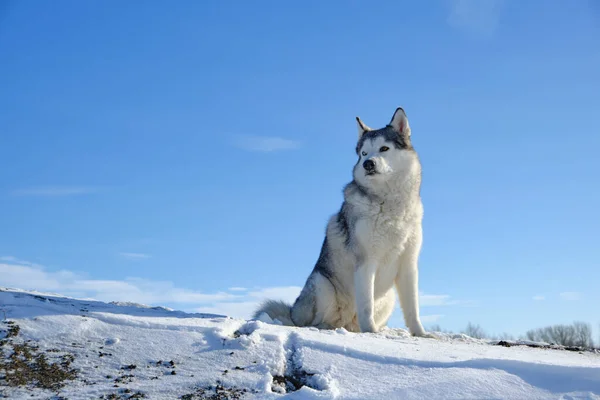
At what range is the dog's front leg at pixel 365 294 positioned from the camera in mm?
8820

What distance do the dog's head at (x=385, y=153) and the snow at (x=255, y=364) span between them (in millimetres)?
2897

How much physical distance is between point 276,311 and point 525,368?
4808 millimetres

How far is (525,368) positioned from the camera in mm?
6395

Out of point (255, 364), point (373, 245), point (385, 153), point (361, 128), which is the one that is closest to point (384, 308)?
point (373, 245)

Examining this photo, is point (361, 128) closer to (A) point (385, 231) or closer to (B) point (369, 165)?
(B) point (369, 165)

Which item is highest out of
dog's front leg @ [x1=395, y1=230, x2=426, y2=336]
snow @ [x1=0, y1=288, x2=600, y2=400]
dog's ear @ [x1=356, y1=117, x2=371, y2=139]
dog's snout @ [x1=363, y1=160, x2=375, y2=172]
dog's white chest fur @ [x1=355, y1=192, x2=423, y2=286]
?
dog's ear @ [x1=356, y1=117, x2=371, y2=139]

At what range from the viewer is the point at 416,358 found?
651cm

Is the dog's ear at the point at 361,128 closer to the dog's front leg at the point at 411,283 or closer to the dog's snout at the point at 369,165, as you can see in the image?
the dog's snout at the point at 369,165

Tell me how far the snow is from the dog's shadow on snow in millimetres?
11

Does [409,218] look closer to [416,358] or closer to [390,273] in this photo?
[390,273]

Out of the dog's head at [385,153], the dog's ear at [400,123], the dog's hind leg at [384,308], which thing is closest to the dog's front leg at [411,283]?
the dog's hind leg at [384,308]

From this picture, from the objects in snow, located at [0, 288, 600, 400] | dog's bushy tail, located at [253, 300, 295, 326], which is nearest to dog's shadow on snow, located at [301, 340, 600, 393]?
snow, located at [0, 288, 600, 400]

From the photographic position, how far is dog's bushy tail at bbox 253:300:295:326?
10023 mm

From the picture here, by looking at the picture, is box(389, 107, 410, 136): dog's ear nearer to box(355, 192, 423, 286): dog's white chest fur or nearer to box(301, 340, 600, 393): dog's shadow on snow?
box(355, 192, 423, 286): dog's white chest fur
